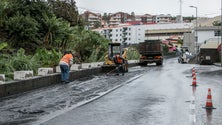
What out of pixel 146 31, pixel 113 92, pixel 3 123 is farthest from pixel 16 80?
pixel 146 31

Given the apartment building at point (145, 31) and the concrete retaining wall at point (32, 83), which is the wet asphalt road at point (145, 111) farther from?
the apartment building at point (145, 31)

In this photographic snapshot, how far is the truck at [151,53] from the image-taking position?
5028 cm

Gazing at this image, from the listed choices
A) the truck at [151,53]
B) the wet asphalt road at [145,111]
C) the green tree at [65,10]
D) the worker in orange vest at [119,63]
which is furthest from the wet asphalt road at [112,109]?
the truck at [151,53]

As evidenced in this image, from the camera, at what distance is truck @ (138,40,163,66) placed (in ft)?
165

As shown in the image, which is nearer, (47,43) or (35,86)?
(35,86)

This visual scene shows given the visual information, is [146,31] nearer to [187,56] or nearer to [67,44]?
[187,56]

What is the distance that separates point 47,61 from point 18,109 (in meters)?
11.7

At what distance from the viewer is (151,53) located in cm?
5050

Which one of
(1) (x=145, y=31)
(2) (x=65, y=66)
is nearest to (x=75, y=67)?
(2) (x=65, y=66)

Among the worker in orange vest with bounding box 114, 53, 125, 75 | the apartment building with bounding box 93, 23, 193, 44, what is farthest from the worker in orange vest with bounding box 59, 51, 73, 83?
the apartment building with bounding box 93, 23, 193, 44

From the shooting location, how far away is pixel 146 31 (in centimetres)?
15525

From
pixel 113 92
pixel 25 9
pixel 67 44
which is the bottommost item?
pixel 113 92

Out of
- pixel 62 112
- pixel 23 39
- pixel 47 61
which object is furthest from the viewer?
pixel 23 39

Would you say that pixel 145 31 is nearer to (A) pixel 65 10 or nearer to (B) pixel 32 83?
(A) pixel 65 10
